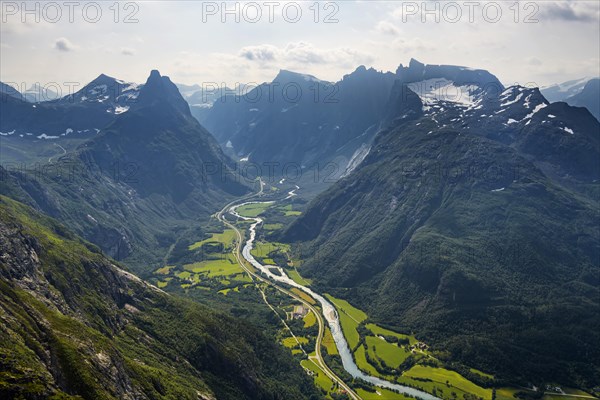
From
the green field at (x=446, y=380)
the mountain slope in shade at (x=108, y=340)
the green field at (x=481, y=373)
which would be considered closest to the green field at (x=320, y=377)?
the mountain slope in shade at (x=108, y=340)

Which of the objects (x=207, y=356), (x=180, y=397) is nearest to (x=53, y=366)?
(x=180, y=397)

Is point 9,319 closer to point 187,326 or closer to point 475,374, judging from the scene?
point 187,326

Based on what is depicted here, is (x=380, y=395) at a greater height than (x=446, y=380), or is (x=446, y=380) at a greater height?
(x=446, y=380)

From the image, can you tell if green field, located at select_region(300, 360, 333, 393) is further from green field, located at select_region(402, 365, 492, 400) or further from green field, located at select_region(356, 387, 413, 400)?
green field, located at select_region(402, 365, 492, 400)

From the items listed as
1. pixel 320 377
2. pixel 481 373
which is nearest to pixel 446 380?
pixel 481 373

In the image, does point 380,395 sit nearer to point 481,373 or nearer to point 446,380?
point 446,380

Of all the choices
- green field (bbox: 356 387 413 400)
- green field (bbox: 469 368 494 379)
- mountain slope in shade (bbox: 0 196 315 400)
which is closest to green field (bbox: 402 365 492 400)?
green field (bbox: 469 368 494 379)
